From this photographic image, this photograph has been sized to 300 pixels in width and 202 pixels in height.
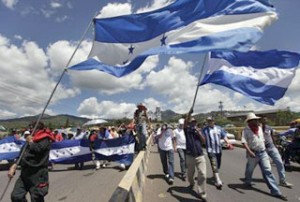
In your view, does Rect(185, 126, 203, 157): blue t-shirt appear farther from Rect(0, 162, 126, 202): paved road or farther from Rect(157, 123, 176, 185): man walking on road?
Rect(0, 162, 126, 202): paved road

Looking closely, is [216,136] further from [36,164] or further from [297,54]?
[36,164]

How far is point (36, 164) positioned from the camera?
5586 millimetres

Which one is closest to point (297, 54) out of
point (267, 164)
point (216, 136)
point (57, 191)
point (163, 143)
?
point (267, 164)

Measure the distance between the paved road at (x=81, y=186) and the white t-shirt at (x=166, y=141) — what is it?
1763 millimetres

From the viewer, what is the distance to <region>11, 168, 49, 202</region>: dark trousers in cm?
547

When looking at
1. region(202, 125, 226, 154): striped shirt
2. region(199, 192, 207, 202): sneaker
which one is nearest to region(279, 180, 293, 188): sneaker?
region(202, 125, 226, 154): striped shirt

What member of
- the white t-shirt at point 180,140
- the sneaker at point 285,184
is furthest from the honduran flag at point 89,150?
the sneaker at point 285,184

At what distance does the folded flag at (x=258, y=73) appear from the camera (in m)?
7.54

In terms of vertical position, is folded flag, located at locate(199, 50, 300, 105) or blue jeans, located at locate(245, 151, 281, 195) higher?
folded flag, located at locate(199, 50, 300, 105)

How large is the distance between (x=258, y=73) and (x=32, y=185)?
212 inches

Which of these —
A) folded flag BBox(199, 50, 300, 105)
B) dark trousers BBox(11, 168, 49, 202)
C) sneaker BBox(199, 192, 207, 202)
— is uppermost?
folded flag BBox(199, 50, 300, 105)

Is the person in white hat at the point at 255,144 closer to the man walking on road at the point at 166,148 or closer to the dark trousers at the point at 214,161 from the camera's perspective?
the dark trousers at the point at 214,161

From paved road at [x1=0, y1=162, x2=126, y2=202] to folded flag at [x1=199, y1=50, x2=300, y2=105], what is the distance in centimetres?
383

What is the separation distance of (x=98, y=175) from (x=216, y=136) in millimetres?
4583
